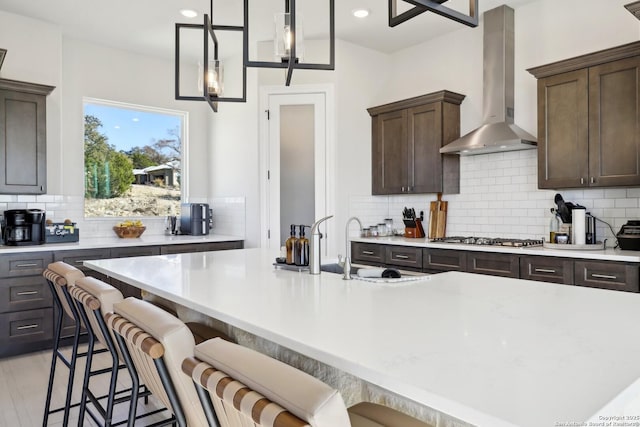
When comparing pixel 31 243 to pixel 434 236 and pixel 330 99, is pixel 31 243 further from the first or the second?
pixel 434 236

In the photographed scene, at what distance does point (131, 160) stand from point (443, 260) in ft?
12.0

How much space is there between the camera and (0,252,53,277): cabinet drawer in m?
3.62

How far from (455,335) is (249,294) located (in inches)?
31.9

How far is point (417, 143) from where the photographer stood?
444 centimetres

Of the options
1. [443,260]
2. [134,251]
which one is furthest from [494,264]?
[134,251]

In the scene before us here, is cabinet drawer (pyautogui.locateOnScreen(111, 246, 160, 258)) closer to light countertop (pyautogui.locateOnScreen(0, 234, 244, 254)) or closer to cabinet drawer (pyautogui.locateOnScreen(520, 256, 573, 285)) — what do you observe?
light countertop (pyautogui.locateOnScreen(0, 234, 244, 254))

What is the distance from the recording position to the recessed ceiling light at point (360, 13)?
4.03m

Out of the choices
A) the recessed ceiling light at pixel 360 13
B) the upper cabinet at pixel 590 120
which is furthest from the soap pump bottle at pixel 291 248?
the recessed ceiling light at pixel 360 13

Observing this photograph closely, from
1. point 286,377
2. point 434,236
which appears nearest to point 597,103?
point 434,236

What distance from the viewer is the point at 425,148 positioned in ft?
14.4

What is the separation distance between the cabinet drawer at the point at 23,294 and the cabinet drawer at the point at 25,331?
0.05 meters

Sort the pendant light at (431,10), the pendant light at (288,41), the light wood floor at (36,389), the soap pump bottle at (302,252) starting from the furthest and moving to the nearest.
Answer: the light wood floor at (36,389), the soap pump bottle at (302,252), the pendant light at (288,41), the pendant light at (431,10)

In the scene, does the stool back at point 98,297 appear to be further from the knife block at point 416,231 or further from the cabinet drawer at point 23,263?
the knife block at point 416,231

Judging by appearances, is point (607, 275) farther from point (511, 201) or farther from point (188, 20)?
point (188, 20)
